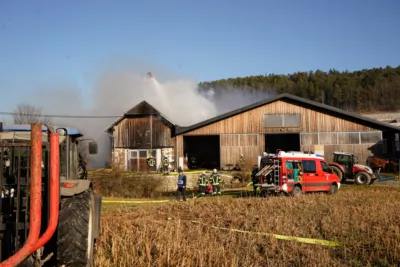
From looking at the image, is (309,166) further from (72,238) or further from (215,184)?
(72,238)

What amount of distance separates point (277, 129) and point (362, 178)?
10901 mm

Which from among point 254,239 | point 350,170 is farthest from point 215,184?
point 254,239

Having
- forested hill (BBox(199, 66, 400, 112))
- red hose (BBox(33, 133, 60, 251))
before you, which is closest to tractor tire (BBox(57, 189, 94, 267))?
red hose (BBox(33, 133, 60, 251))

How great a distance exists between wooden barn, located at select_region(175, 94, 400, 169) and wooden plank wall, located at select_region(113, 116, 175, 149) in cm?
229

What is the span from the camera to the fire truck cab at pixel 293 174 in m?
18.1

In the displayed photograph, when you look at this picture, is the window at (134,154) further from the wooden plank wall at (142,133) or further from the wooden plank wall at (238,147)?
the wooden plank wall at (238,147)

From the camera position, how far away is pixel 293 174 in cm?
1827

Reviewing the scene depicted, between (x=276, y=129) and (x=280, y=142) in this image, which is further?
(x=280, y=142)

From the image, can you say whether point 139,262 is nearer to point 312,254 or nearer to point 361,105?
point 312,254

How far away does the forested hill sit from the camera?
110 meters

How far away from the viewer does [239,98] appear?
104 metres

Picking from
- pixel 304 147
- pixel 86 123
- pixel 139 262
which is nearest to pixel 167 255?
pixel 139 262

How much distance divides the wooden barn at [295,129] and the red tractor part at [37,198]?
31234 mm

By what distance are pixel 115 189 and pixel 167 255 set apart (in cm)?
1701
